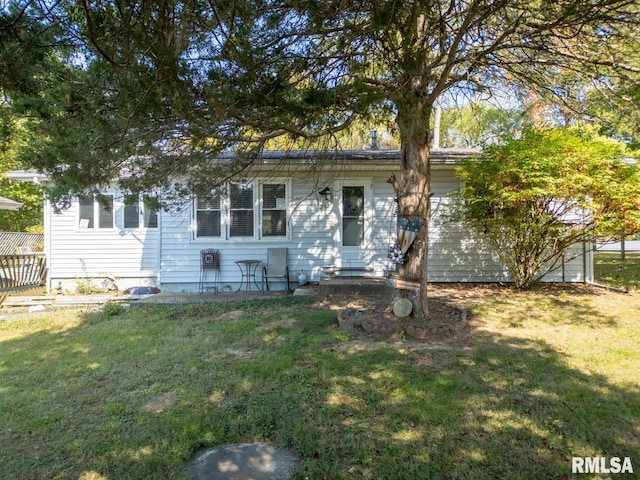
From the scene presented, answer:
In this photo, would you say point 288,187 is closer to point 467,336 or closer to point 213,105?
point 467,336

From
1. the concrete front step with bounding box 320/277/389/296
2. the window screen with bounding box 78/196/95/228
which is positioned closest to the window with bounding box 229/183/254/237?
the concrete front step with bounding box 320/277/389/296

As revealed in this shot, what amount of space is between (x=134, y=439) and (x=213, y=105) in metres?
2.57

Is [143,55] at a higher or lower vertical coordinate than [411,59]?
lower

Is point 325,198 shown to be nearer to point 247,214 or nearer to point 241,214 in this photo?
point 247,214

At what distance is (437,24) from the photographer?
4.62 metres

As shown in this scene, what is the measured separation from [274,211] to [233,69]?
231 inches

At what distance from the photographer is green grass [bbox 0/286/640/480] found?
2602 mm

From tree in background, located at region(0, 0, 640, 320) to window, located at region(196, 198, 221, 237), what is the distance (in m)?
3.37

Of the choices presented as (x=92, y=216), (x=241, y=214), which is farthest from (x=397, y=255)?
(x=92, y=216)

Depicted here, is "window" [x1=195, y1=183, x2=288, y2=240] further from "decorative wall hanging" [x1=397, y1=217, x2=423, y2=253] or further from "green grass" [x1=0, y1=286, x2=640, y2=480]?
"decorative wall hanging" [x1=397, y1=217, x2=423, y2=253]

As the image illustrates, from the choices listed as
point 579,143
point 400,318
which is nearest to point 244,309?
point 400,318

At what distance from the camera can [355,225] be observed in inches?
372

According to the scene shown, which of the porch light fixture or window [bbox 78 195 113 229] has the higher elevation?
the porch light fixture

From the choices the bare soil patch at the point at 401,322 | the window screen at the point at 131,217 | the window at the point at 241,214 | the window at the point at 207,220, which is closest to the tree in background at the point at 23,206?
the window screen at the point at 131,217
